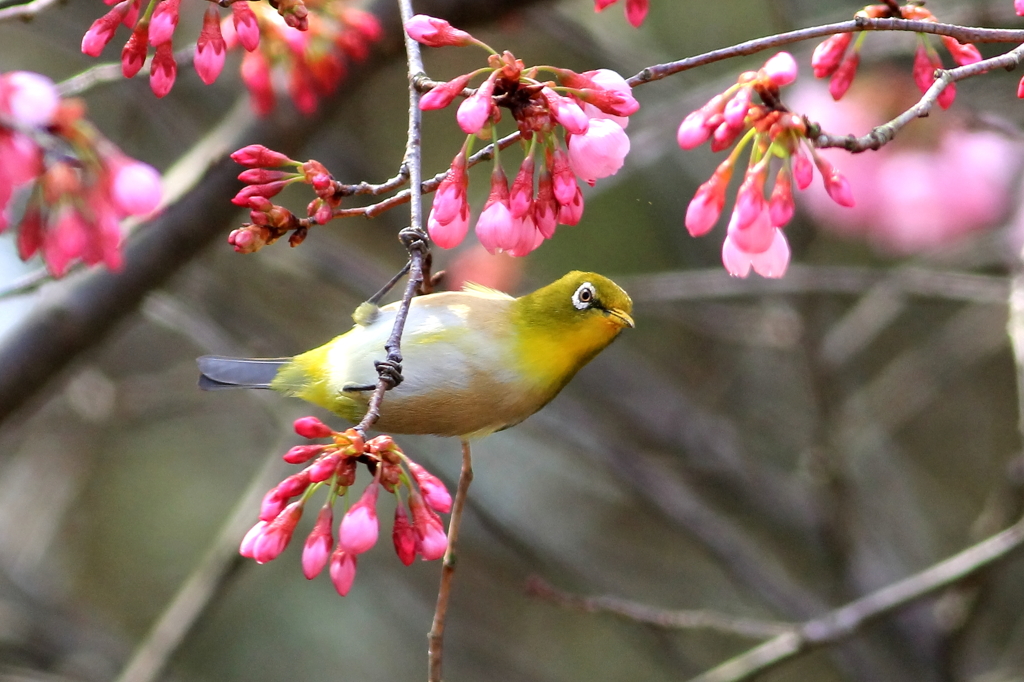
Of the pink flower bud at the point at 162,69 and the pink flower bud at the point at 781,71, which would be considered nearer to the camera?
the pink flower bud at the point at 781,71

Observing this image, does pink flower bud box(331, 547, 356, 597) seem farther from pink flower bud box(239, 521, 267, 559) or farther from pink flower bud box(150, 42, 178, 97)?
pink flower bud box(150, 42, 178, 97)

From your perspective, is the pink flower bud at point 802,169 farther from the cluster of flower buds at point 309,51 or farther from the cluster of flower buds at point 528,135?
the cluster of flower buds at point 309,51

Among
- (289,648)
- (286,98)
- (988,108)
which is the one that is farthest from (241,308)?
(988,108)

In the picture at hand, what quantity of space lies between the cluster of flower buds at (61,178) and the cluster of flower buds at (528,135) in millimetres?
486

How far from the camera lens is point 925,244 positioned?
15.0 ft

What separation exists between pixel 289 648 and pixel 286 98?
14.2 ft

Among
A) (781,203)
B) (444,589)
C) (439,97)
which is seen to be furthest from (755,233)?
(444,589)

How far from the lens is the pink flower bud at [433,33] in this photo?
174cm

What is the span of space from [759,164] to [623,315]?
0.97 metres

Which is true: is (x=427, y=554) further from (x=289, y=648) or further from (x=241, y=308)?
(x=289, y=648)

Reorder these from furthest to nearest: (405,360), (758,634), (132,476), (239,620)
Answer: (132,476) → (239,620) → (758,634) → (405,360)

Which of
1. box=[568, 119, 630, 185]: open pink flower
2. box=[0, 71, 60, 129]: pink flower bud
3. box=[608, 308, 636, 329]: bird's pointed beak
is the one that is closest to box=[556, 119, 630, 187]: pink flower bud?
box=[568, 119, 630, 185]: open pink flower

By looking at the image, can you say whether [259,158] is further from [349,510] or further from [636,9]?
[636,9]

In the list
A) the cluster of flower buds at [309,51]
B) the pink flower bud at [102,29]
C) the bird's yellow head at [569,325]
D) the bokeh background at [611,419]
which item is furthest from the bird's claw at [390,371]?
the bokeh background at [611,419]
